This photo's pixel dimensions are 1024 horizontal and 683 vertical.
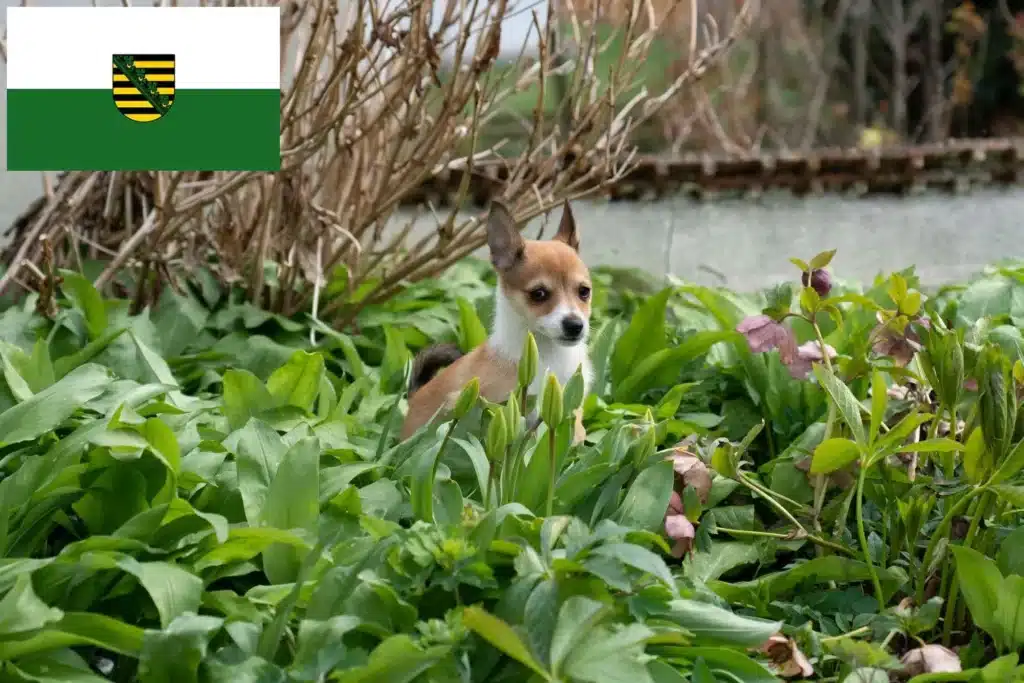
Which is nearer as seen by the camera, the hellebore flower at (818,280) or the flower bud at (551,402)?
the flower bud at (551,402)

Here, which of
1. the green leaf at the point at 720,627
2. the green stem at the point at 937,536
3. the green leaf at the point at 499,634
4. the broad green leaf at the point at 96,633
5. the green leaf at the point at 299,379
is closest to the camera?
the green leaf at the point at 499,634

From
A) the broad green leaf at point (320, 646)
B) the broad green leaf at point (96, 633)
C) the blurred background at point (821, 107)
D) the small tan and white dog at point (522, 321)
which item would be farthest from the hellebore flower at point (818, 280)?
the blurred background at point (821, 107)

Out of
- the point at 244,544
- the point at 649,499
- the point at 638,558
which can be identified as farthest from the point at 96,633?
the point at 649,499

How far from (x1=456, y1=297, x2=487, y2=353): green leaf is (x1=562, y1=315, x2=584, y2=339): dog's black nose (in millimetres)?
1063

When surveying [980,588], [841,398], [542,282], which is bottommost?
→ [980,588]

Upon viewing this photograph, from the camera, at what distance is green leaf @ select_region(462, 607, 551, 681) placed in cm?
181

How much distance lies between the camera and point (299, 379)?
3242 mm

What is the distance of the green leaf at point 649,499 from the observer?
90.5 inches

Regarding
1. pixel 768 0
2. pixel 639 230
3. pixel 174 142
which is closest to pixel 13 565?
pixel 174 142

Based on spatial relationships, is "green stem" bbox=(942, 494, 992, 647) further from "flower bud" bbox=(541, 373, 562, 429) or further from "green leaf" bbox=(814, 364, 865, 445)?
"flower bud" bbox=(541, 373, 562, 429)

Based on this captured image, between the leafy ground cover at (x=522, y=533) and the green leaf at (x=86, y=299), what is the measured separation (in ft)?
1.37

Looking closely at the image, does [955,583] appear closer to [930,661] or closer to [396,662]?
[930,661]

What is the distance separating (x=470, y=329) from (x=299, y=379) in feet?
2.56

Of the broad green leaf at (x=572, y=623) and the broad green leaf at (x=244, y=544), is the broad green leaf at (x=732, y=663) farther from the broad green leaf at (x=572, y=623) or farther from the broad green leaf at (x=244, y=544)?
the broad green leaf at (x=244, y=544)
